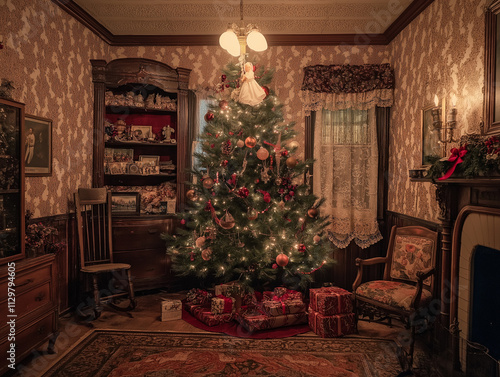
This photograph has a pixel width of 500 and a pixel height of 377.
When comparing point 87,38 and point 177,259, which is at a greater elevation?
point 87,38

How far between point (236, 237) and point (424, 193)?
1923mm

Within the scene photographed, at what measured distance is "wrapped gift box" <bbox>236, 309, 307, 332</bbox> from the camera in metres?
3.46

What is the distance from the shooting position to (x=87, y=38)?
4.32 metres

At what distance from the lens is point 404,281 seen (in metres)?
3.73

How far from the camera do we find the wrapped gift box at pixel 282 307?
3543mm

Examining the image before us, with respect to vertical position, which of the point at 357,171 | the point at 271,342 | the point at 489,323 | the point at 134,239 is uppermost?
the point at 357,171

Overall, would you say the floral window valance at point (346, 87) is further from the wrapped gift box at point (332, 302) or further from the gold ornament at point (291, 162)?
the wrapped gift box at point (332, 302)

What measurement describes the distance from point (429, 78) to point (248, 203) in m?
2.15

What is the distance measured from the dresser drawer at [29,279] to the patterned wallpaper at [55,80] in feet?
2.55

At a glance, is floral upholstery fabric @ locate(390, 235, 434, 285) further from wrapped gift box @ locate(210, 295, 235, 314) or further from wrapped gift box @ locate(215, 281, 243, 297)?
wrapped gift box @ locate(210, 295, 235, 314)

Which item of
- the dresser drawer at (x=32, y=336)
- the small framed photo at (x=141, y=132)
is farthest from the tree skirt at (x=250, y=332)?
the small framed photo at (x=141, y=132)

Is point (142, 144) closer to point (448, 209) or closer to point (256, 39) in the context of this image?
point (256, 39)

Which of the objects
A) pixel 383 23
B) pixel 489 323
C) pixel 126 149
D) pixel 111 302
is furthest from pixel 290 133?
pixel 111 302

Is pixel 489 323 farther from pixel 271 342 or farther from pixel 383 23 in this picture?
pixel 383 23
